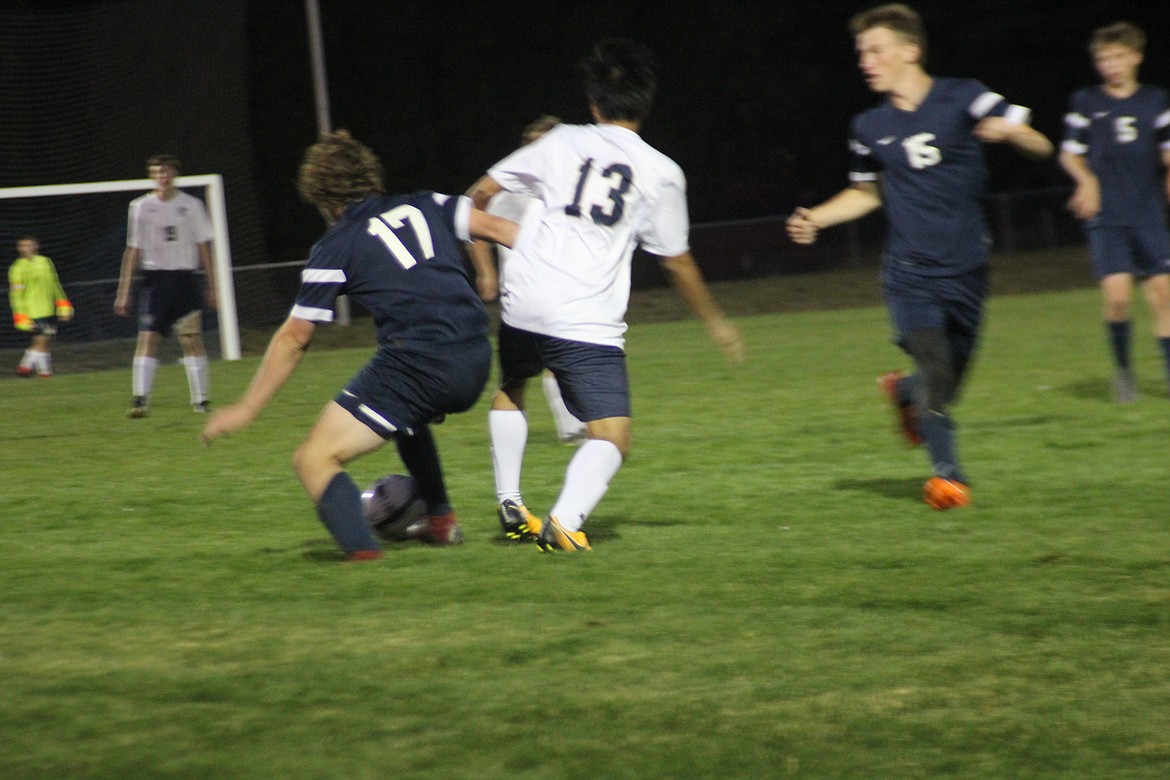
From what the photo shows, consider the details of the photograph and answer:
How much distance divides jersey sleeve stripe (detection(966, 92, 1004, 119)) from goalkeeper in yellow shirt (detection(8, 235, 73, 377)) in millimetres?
13219

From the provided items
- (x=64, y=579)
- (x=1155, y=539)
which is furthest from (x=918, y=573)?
(x=64, y=579)

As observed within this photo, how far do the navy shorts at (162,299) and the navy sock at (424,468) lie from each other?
20.8 feet

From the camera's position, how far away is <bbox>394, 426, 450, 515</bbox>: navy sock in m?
5.75

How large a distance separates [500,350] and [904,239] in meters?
1.86

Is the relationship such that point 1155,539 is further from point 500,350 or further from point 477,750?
point 477,750

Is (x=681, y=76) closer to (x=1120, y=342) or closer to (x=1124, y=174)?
(x=1120, y=342)

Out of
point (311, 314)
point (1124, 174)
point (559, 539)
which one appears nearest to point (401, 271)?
point (311, 314)

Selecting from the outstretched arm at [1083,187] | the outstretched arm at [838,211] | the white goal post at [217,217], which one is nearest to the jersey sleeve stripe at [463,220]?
the outstretched arm at [838,211]

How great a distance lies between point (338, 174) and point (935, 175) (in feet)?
8.35

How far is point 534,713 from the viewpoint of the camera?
3.58 m

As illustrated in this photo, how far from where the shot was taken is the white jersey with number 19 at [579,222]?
5.32 meters

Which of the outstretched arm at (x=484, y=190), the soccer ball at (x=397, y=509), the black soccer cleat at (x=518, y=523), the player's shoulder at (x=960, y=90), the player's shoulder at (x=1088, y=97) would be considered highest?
the player's shoulder at (x=960, y=90)

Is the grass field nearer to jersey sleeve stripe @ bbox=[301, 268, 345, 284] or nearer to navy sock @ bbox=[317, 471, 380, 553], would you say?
navy sock @ bbox=[317, 471, 380, 553]

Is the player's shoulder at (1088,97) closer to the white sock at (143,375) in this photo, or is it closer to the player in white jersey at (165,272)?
the player in white jersey at (165,272)
